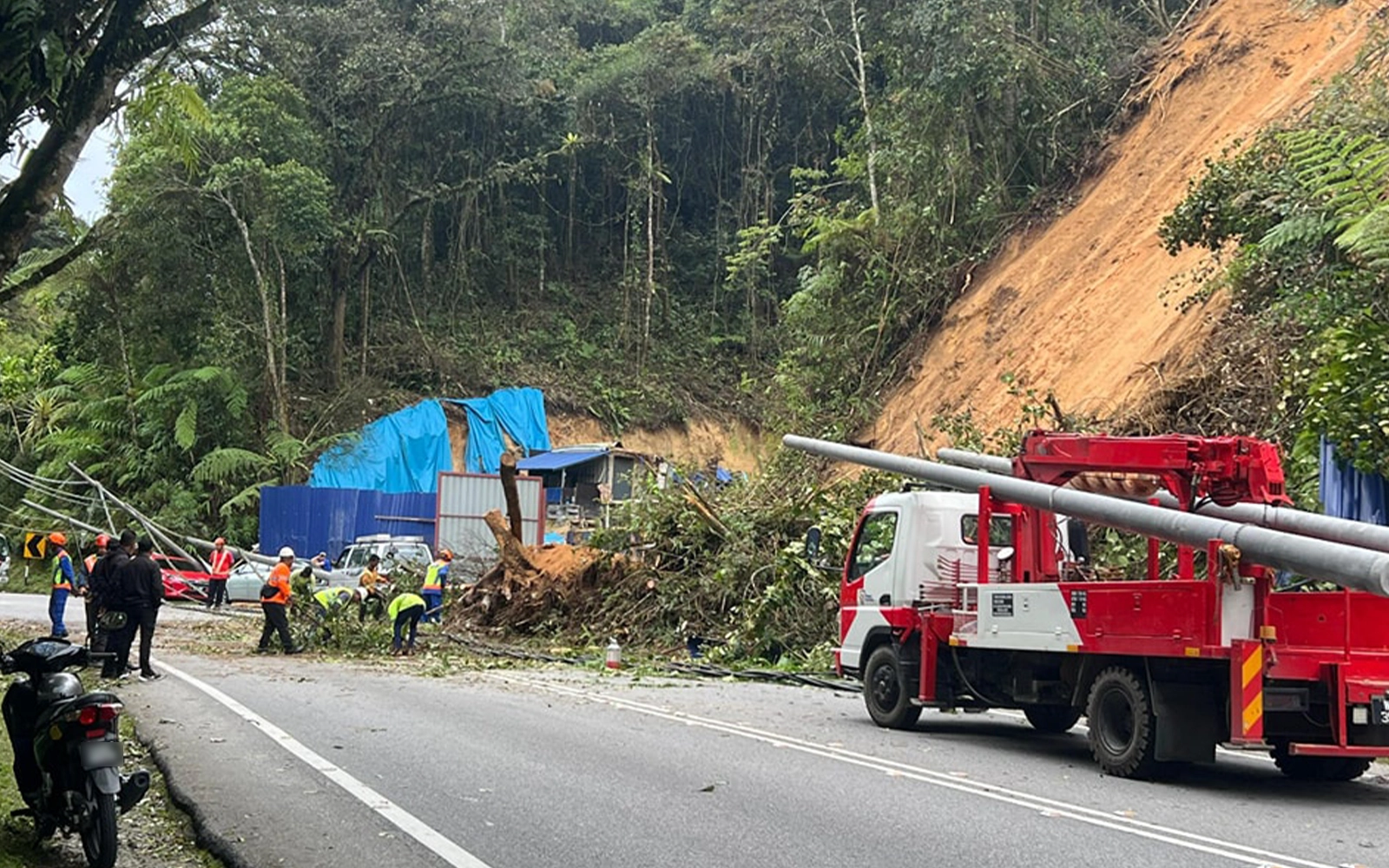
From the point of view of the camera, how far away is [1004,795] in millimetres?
9102

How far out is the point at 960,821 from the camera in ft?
26.7

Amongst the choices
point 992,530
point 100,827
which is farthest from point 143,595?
point 992,530

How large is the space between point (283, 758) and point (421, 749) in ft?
3.56

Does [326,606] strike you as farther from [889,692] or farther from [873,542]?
[889,692]

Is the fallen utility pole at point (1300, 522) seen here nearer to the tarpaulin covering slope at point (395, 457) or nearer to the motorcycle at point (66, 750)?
the motorcycle at point (66, 750)

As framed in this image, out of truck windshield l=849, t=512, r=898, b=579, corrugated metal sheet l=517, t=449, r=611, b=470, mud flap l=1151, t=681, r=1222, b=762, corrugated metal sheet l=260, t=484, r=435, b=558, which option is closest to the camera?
mud flap l=1151, t=681, r=1222, b=762

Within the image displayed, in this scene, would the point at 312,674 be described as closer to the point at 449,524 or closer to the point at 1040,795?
the point at 1040,795

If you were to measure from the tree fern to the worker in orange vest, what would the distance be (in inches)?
934

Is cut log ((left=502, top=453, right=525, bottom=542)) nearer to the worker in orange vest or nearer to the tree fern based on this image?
the worker in orange vest

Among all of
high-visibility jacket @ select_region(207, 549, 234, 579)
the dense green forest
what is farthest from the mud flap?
high-visibility jacket @ select_region(207, 549, 234, 579)

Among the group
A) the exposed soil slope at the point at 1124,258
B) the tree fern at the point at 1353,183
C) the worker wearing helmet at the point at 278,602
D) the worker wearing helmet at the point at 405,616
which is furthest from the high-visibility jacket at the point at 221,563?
the tree fern at the point at 1353,183

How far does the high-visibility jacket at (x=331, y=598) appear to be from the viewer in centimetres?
2138

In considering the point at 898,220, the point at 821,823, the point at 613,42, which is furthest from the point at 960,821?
the point at 613,42

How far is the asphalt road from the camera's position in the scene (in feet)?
24.0
